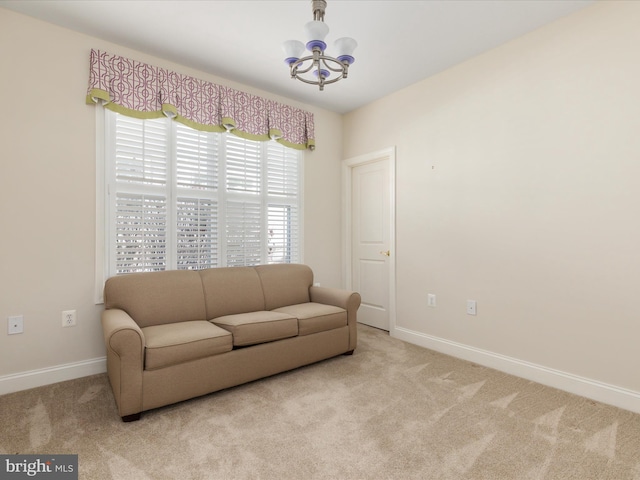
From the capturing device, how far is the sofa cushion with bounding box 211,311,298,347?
2.48 meters

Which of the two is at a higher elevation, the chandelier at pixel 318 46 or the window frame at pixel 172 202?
the chandelier at pixel 318 46

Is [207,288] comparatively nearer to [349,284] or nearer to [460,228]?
[349,284]

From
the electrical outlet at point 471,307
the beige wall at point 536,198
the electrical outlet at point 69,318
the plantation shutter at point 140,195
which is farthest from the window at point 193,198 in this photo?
the electrical outlet at point 471,307

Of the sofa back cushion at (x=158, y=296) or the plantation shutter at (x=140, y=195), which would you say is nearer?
the sofa back cushion at (x=158, y=296)

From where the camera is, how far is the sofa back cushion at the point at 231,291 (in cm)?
294

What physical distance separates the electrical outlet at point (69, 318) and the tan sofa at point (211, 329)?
1.05 ft

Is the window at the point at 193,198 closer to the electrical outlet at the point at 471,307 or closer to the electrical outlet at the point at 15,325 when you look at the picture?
the electrical outlet at the point at 15,325

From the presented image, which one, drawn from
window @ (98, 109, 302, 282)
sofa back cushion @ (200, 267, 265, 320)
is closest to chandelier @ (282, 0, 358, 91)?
window @ (98, 109, 302, 282)

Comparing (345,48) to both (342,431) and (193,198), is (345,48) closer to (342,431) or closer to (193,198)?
(193,198)

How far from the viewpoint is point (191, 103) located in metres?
3.14

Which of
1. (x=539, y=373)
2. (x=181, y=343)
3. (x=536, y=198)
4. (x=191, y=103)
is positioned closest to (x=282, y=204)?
(x=191, y=103)

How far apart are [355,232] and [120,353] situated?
118 inches

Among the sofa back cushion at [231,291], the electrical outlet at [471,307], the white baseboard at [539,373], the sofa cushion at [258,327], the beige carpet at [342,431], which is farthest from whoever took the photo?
the electrical outlet at [471,307]

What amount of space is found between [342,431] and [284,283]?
1.70 meters
